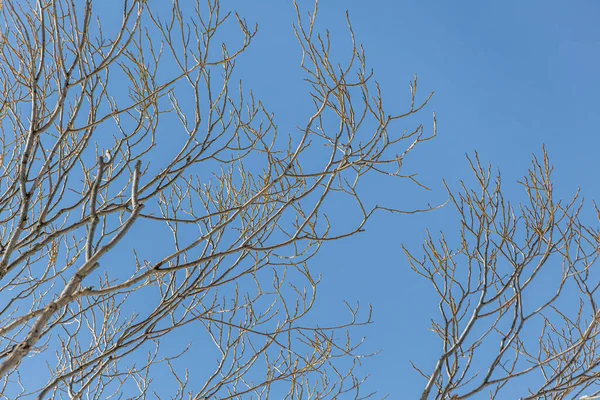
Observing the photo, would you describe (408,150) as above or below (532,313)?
above

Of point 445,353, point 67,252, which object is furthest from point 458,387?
point 67,252

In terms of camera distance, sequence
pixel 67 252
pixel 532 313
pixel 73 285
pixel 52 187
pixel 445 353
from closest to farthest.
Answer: pixel 73 285, pixel 52 187, pixel 445 353, pixel 532 313, pixel 67 252

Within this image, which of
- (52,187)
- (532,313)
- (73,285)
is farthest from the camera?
(532,313)

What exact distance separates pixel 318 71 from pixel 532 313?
1.43 m

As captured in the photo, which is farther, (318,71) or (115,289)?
(318,71)

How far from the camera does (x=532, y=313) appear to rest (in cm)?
256

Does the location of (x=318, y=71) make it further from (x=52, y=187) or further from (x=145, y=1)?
(x=52, y=187)

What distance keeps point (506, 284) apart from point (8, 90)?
8.74 ft

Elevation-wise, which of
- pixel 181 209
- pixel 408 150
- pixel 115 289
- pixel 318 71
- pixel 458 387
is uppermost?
pixel 181 209

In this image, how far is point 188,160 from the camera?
2.45 m

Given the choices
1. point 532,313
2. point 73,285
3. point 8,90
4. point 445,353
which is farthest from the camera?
point 8,90

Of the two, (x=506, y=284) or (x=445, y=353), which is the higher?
(x=506, y=284)

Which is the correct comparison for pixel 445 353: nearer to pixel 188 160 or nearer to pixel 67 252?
pixel 188 160

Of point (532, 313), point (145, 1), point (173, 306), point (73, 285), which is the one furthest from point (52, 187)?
point (532, 313)
